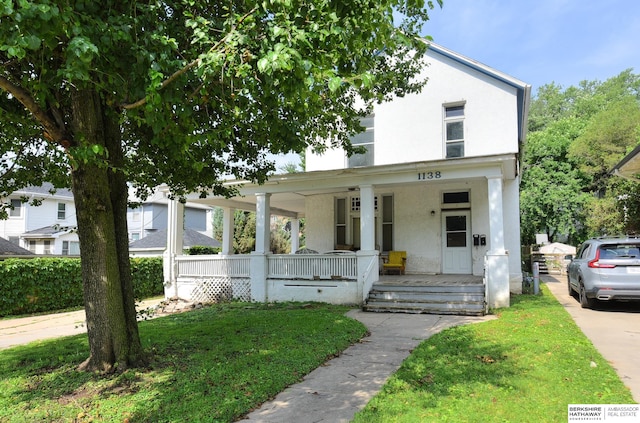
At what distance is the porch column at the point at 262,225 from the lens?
12.2m

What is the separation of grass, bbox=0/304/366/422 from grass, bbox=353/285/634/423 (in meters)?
1.29

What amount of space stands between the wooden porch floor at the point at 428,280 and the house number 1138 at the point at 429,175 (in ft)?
8.99

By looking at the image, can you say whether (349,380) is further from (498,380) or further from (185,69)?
(185,69)

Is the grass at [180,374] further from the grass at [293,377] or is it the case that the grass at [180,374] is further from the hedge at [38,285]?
the hedge at [38,285]

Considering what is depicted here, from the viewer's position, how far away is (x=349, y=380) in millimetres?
4867

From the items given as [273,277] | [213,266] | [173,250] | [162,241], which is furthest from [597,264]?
[162,241]

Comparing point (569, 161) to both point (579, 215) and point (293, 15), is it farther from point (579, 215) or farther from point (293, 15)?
point (293, 15)

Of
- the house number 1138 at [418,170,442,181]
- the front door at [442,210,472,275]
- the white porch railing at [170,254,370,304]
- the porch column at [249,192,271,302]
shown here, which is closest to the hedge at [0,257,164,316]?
the white porch railing at [170,254,370,304]

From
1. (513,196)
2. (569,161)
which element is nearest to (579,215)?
(569,161)

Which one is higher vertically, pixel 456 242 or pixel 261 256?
pixel 456 242

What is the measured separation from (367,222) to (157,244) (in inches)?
623

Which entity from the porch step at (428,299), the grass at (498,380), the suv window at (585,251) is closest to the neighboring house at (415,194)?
the porch step at (428,299)

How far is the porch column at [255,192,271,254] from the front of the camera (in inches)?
482

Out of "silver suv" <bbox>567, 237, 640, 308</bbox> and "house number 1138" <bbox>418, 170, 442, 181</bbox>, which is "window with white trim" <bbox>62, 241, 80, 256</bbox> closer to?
"house number 1138" <bbox>418, 170, 442, 181</bbox>
